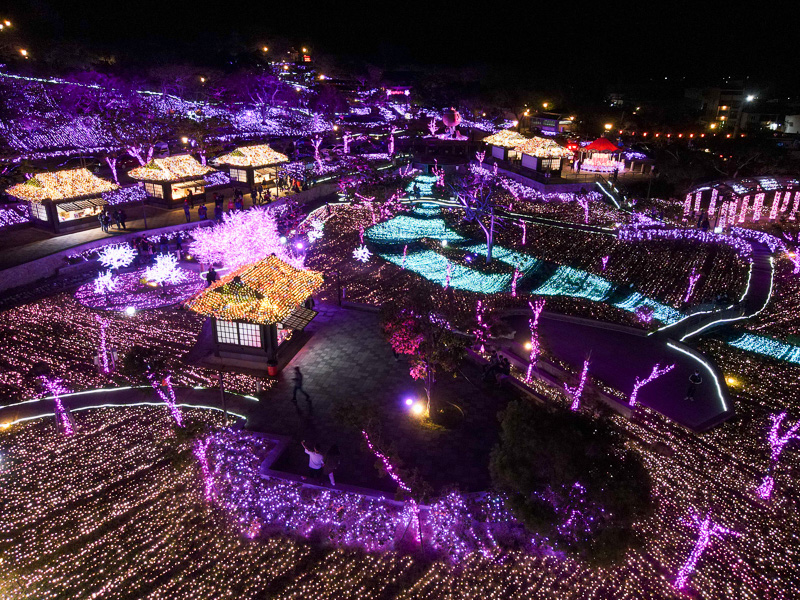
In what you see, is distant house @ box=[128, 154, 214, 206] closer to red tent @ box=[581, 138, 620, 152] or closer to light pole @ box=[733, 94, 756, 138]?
red tent @ box=[581, 138, 620, 152]

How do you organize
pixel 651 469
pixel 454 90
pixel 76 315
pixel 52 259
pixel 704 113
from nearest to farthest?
pixel 651 469 < pixel 76 315 < pixel 52 259 < pixel 704 113 < pixel 454 90

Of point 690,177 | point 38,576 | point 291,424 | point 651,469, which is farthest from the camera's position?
point 690,177

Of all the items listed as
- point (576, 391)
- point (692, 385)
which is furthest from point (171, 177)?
point (692, 385)

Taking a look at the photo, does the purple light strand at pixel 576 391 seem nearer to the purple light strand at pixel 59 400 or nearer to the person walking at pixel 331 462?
the person walking at pixel 331 462

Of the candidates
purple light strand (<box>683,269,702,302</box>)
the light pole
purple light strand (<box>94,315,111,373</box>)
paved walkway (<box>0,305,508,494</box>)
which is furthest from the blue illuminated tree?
the light pole

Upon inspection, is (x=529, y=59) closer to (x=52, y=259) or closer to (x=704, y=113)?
(x=704, y=113)

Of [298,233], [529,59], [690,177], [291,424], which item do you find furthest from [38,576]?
[529,59]

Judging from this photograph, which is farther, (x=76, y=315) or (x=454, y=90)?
(x=454, y=90)
